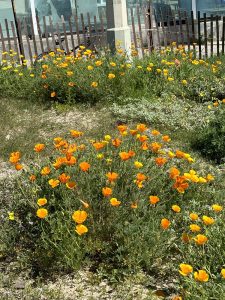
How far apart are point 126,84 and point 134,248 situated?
4200 millimetres

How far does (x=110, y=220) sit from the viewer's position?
2912mm

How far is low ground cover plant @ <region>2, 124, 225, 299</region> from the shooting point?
2682mm

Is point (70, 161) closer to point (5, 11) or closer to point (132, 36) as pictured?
point (132, 36)

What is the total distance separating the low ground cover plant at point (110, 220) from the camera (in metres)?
2.68

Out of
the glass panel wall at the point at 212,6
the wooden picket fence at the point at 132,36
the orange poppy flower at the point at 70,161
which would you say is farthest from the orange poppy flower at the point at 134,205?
the glass panel wall at the point at 212,6

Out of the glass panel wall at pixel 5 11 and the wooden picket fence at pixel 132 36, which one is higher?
the glass panel wall at pixel 5 11

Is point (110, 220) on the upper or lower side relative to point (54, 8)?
lower

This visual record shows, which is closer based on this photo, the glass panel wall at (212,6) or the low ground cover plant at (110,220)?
the low ground cover plant at (110,220)

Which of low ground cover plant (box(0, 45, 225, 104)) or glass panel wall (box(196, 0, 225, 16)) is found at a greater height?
glass panel wall (box(196, 0, 225, 16))

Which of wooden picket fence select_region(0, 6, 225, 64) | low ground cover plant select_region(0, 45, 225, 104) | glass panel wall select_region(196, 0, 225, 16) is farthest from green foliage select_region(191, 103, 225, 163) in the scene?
glass panel wall select_region(196, 0, 225, 16)

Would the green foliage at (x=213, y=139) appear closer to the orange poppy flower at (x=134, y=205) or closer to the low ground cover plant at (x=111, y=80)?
the low ground cover plant at (x=111, y=80)

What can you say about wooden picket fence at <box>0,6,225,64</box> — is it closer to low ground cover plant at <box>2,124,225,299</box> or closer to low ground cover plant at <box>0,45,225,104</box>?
low ground cover plant at <box>0,45,225,104</box>

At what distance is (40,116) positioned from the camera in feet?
20.5

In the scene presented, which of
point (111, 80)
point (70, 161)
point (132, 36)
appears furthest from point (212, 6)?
point (70, 161)
